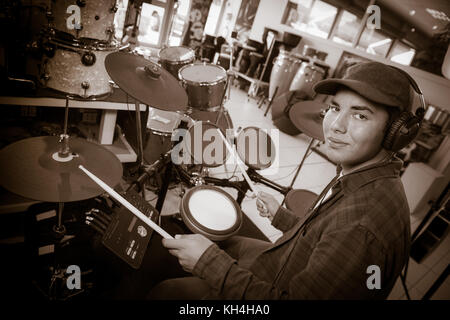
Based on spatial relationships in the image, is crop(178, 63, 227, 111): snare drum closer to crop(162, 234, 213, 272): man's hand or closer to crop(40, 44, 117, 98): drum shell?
crop(40, 44, 117, 98): drum shell

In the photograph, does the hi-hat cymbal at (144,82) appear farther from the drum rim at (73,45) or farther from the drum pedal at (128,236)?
the drum pedal at (128,236)

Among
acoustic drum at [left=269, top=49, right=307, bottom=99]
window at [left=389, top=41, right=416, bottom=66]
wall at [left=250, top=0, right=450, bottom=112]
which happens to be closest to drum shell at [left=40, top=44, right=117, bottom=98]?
acoustic drum at [left=269, top=49, right=307, bottom=99]

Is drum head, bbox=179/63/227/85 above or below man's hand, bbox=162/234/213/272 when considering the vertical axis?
above

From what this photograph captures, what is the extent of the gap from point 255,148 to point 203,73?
1208mm

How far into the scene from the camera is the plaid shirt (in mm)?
781

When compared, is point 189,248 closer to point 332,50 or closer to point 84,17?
point 84,17

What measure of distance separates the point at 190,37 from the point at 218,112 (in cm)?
583

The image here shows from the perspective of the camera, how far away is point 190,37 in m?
7.88

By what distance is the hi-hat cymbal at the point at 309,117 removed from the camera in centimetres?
232

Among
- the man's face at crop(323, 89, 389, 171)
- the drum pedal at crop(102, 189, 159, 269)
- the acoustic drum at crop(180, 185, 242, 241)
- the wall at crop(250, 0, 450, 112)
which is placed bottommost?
the drum pedal at crop(102, 189, 159, 269)

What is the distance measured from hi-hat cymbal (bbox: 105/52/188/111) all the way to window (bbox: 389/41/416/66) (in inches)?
277
